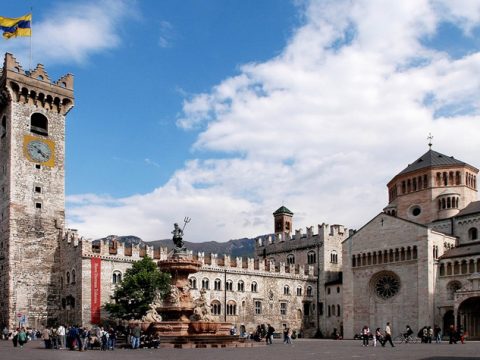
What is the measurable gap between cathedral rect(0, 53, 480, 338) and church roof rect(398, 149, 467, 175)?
20 cm

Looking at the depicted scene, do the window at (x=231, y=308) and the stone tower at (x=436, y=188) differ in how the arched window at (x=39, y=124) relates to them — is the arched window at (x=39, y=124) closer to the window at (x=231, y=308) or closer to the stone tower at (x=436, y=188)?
the window at (x=231, y=308)

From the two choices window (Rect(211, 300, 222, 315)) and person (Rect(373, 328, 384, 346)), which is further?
window (Rect(211, 300, 222, 315))

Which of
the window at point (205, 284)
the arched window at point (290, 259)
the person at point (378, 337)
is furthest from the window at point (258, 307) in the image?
the person at point (378, 337)

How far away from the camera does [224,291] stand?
3078 inches

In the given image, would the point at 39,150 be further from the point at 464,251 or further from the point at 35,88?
the point at 464,251

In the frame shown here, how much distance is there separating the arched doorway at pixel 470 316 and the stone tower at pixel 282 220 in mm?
36481

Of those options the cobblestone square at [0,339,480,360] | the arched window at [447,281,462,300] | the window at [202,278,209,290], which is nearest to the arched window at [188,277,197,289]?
the window at [202,278,209,290]

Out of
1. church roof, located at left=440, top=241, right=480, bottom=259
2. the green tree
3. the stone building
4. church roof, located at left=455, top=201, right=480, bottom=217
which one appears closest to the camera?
the green tree

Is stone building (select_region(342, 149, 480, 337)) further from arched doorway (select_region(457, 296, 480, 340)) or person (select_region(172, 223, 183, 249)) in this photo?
person (select_region(172, 223, 183, 249))

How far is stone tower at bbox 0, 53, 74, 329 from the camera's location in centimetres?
6712

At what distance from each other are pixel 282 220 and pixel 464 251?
114 feet

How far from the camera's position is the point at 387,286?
7500cm

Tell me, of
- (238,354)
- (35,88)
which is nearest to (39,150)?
(35,88)

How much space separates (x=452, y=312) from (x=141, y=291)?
31619 mm
